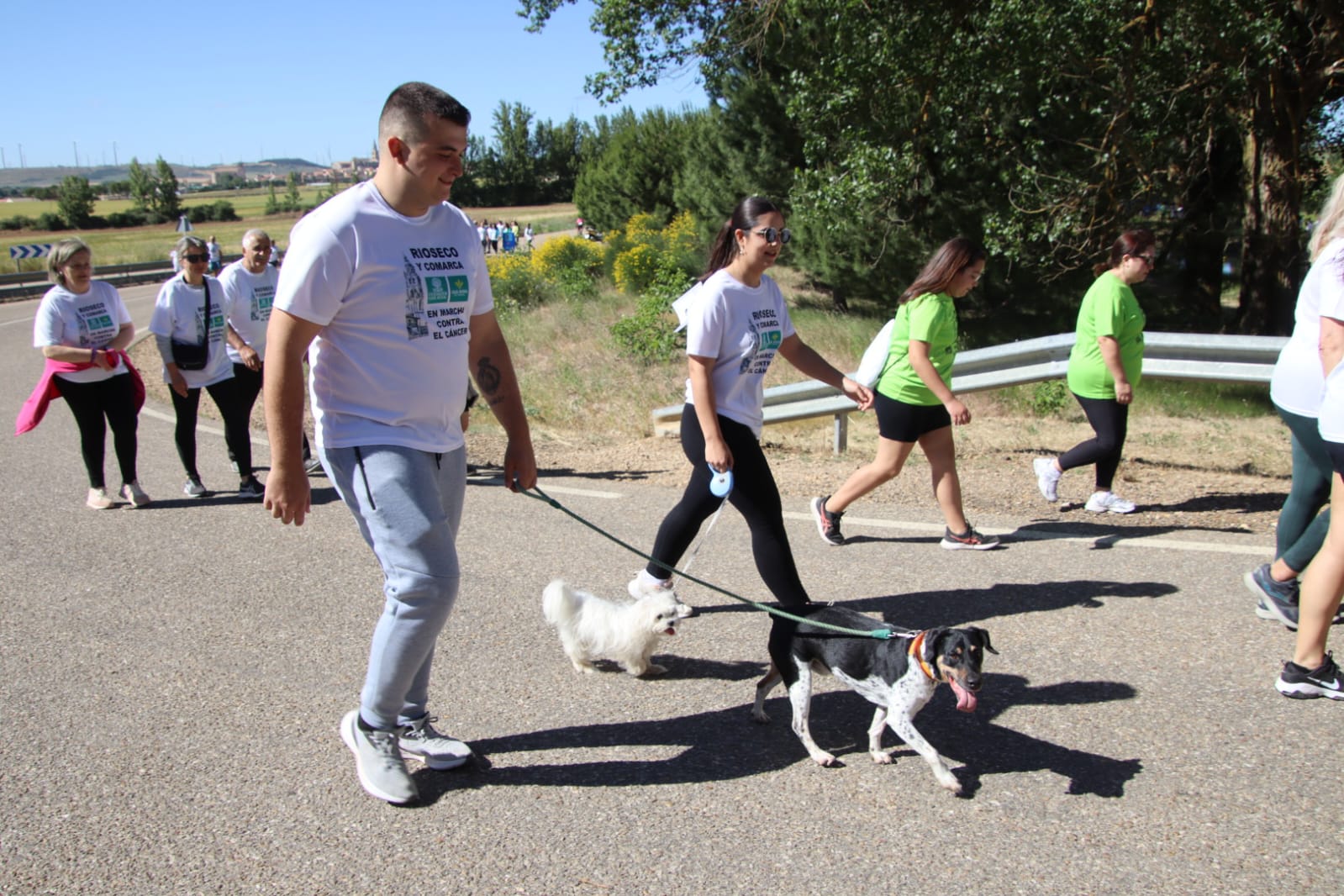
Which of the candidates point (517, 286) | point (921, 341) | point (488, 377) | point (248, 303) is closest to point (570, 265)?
point (517, 286)

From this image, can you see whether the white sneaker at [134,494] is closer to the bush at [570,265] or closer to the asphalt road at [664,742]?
the asphalt road at [664,742]

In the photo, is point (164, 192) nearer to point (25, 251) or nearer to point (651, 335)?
point (25, 251)

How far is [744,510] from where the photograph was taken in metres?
4.22

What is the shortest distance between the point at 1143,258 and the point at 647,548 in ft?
11.6

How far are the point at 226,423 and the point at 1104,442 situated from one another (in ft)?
20.5

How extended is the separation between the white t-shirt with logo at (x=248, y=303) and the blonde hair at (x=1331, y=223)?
657 cm

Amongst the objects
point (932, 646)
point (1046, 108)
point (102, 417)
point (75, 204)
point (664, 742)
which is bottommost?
point (664, 742)

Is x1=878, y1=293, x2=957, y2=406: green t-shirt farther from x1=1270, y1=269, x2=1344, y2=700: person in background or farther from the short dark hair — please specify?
the short dark hair

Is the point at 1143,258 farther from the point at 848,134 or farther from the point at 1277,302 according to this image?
the point at 1277,302

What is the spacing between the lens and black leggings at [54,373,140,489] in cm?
698

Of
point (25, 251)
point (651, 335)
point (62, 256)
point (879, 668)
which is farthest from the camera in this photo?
point (25, 251)

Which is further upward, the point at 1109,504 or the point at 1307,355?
the point at 1307,355

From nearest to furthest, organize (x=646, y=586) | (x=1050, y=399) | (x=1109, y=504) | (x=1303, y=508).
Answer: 1. (x=1303, y=508)
2. (x=646, y=586)
3. (x=1109, y=504)
4. (x=1050, y=399)

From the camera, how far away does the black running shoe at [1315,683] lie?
383 cm
